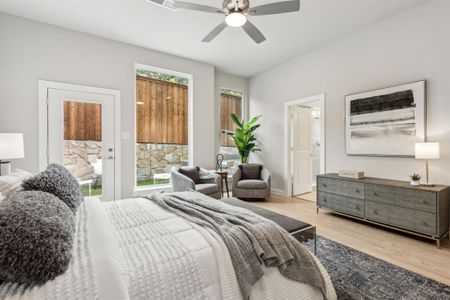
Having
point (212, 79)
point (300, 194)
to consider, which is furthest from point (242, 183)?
point (212, 79)

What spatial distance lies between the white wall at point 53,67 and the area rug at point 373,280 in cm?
343

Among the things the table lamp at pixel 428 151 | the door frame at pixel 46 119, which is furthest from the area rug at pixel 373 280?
the door frame at pixel 46 119

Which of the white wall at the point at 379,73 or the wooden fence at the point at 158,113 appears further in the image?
the wooden fence at the point at 158,113

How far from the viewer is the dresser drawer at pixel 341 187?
306 centimetres

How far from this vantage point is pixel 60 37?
11.0ft

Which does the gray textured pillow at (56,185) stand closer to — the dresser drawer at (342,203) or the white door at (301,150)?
the dresser drawer at (342,203)

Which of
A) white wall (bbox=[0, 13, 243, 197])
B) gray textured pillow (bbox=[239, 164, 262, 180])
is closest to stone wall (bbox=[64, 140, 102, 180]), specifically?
white wall (bbox=[0, 13, 243, 197])

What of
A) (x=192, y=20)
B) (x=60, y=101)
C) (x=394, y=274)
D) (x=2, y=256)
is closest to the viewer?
(x=2, y=256)

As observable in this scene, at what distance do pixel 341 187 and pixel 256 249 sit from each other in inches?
103

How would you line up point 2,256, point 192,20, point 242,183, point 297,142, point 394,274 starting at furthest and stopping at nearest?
point 297,142
point 242,183
point 192,20
point 394,274
point 2,256

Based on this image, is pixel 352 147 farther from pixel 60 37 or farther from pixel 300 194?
pixel 60 37

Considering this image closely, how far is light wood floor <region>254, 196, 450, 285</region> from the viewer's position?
201cm

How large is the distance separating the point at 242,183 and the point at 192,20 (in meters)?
2.95

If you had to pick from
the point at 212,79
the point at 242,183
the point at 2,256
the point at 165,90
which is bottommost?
the point at 242,183
